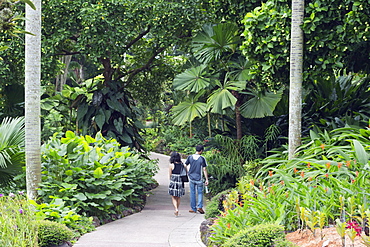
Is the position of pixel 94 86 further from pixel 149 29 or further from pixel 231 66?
pixel 231 66

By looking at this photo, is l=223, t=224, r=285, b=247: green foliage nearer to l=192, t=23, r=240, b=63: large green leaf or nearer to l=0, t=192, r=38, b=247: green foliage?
l=0, t=192, r=38, b=247: green foliage

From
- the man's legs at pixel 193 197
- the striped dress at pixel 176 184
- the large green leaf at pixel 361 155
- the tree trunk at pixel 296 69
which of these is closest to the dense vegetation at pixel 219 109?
the large green leaf at pixel 361 155

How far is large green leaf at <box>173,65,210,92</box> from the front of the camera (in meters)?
12.4

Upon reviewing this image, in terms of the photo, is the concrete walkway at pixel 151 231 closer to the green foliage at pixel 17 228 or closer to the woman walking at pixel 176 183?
the woman walking at pixel 176 183

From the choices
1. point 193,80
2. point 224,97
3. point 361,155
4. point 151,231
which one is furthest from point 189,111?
point 361,155

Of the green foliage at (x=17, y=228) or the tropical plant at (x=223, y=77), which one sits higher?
the tropical plant at (x=223, y=77)

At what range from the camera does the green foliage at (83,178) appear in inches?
356

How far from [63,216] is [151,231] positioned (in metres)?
1.58

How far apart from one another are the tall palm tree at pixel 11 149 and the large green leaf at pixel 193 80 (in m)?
4.74

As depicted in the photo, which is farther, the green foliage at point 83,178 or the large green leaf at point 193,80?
the large green leaf at point 193,80

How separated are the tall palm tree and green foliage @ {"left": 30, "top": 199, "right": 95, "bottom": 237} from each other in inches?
35.4

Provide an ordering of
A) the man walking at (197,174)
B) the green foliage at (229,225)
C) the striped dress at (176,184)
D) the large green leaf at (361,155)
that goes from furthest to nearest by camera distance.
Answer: the man walking at (197,174), the striped dress at (176,184), the large green leaf at (361,155), the green foliage at (229,225)

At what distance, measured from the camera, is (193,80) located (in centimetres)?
1270

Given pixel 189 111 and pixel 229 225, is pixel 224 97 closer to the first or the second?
pixel 189 111
